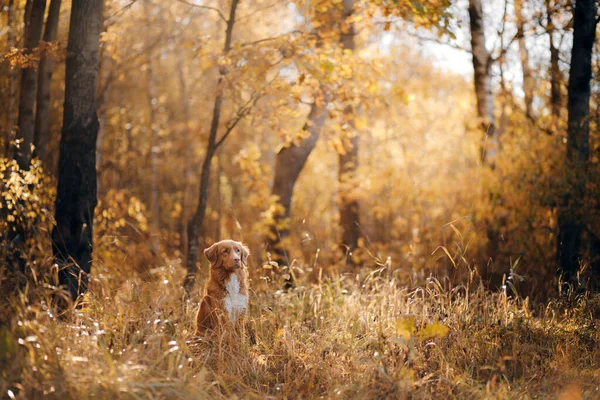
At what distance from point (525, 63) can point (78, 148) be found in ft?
28.0

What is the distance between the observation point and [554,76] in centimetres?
985

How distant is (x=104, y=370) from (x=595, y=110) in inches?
297

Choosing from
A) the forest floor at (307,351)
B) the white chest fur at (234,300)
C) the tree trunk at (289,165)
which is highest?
the tree trunk at (289,165)

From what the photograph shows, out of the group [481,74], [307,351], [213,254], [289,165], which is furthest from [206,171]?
[481,74]

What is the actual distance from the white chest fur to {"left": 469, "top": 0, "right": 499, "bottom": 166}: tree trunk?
576 centimetres

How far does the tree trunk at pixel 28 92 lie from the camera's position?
25.1 feet

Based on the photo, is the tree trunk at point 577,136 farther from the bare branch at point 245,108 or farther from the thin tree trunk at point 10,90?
the thin tree trunk at point 10,90

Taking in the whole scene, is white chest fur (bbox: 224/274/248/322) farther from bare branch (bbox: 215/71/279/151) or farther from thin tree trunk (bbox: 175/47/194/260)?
thin tree trunk (bbox: 175/47/194/260)

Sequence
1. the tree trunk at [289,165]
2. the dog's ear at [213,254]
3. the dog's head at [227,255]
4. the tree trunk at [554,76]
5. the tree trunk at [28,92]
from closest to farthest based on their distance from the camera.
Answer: the dog's head at [227,255], the dog's ear at [213,254], the tree trunk at [28,92], the tree trunk at [554,76], the tree trunk at [289,165]

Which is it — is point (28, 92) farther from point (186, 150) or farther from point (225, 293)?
point (186, 150)

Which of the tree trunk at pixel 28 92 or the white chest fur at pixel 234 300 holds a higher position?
the tree trunk at pixel 28 92

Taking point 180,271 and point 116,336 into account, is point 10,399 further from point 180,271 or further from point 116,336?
point 180,271

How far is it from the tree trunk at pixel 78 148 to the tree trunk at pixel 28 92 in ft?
5.10

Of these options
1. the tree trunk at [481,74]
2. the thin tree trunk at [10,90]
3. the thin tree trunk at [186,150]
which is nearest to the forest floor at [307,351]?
the thin tree trunk at [10,90]
